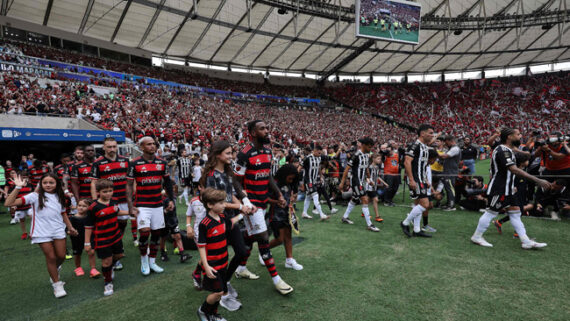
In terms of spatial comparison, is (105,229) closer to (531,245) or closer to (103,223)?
(103,223)

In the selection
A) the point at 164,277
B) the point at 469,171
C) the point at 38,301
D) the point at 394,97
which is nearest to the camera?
the point at 38,301

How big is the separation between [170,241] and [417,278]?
4.72 meters

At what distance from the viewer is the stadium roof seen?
23984 mm

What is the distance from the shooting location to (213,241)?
2818 mm

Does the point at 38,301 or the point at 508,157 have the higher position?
the point at 508,157

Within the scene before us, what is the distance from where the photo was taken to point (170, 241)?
5.93 metres

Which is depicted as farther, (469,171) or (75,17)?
(75,17)

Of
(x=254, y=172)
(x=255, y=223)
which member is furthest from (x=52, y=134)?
(x=255, y=223)

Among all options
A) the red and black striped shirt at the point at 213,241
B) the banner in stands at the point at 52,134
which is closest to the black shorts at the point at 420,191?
the red and black striped shirt at the point at 213,241

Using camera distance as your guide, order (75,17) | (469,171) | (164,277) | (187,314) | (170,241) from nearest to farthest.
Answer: (187,314) → (164,277) → (170,241) → (469,171) → (75,17)

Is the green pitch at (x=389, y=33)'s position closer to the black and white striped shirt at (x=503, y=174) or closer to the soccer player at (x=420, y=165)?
the soccer player at (x=420, y=165)

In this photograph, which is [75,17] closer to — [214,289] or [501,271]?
[214,289]

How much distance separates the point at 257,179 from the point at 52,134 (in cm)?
1280

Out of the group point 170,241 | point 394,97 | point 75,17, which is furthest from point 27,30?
point 394,97
